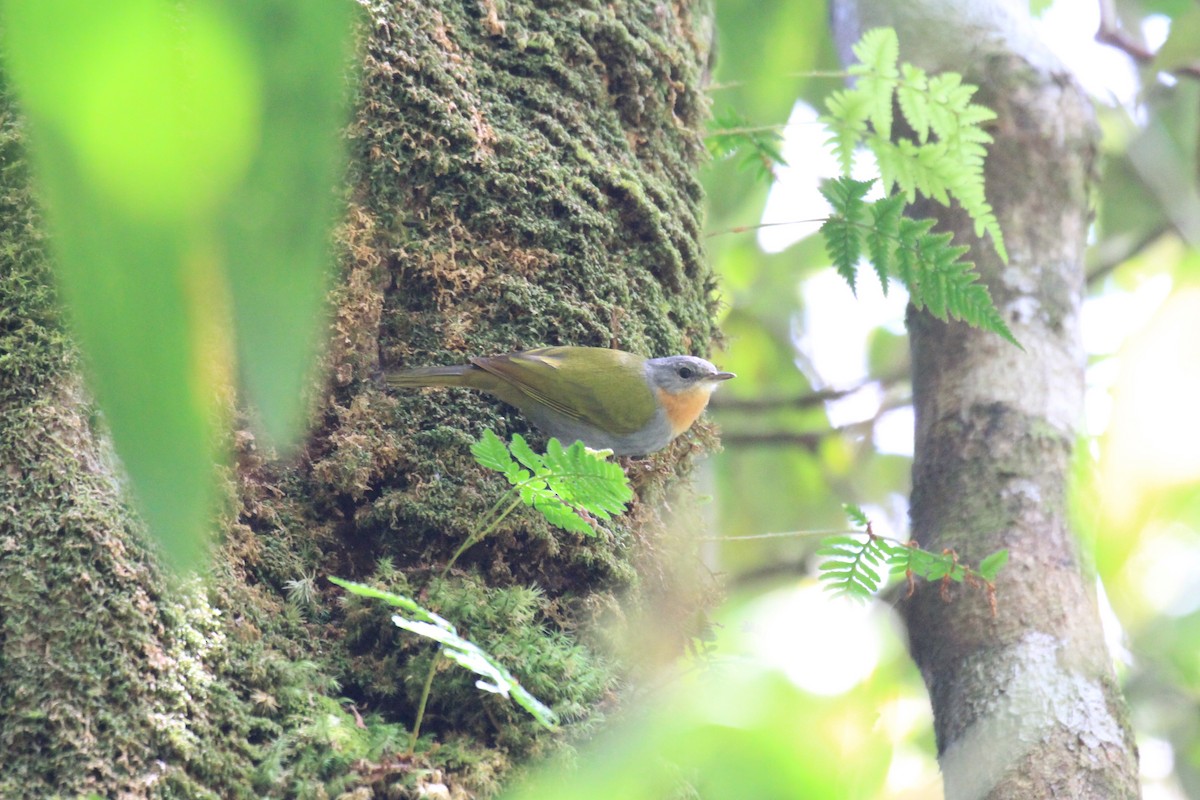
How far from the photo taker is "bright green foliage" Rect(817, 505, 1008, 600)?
8.92 feet

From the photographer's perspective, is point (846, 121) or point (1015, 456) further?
point (846, 121)

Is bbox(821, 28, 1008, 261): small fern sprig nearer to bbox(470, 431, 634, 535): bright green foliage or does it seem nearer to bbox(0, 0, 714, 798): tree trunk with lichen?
bbox(0, 0, 714, 798): tree trunk with lichen

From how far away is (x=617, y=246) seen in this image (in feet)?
9.73

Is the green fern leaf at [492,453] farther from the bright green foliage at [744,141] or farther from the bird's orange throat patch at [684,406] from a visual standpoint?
the bright green foliage at [744,141]

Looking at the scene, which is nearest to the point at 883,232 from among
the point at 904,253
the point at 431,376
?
the point at 904,253

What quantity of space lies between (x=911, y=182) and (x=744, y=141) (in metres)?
0.66

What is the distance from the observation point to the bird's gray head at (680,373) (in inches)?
126

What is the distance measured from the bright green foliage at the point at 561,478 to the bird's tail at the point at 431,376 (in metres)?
0.42

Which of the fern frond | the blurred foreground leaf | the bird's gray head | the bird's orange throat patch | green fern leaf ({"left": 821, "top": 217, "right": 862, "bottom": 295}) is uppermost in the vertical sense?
the blurred foreground leaf

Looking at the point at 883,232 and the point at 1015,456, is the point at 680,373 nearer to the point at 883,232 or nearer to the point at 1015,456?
the point at 883,232

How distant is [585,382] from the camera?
3197 mm

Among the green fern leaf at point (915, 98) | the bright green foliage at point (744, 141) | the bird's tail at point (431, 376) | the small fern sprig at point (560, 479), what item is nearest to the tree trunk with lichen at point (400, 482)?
the bird's tail at point (431, 376)

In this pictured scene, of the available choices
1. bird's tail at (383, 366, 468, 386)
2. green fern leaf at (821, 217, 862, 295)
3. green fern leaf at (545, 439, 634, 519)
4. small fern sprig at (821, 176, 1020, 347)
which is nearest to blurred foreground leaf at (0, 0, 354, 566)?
green fern leaf at (545, 439, 634, 519)

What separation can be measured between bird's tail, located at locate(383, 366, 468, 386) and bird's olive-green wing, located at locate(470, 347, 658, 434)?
3.5 inches
